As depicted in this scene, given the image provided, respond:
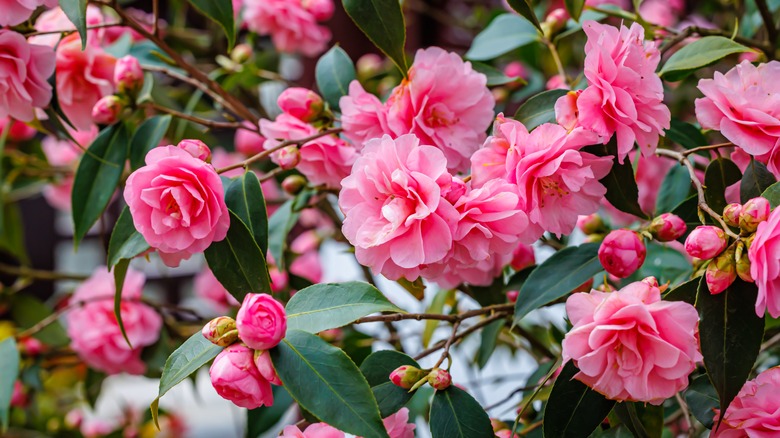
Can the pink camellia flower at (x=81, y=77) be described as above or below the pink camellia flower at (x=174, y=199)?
below

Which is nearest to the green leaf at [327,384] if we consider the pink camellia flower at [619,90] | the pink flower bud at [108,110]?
the pink camellia flower at [619,90]

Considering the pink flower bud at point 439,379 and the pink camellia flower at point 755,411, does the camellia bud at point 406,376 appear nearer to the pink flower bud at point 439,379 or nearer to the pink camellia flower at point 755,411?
the pink flower bud at point 439,379

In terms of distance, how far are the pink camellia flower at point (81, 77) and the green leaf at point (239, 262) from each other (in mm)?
273

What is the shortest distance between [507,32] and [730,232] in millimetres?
434

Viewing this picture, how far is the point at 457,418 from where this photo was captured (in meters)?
0.50

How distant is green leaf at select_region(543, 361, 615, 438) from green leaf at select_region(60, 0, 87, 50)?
1.33 feet

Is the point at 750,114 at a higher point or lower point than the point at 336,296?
higher

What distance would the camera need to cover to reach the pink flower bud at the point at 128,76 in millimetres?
688

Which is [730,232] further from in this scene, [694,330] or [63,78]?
[63,78]

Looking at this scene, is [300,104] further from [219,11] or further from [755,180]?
[755,180]

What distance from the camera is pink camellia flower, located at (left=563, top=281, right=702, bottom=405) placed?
42 centimetres

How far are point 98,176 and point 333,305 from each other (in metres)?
0.33

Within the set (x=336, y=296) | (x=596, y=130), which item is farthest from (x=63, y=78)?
(x=596, y=130)

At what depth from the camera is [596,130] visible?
1.53ft
